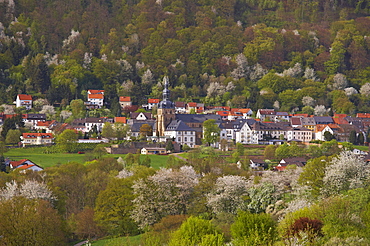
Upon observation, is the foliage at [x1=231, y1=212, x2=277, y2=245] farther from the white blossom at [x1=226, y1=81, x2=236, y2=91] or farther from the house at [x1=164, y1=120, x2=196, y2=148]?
the white blossom at [x1=226, y1=81, x2=236, y2=91]

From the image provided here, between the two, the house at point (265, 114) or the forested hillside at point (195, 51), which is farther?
the forested hillside at point (195, 51)

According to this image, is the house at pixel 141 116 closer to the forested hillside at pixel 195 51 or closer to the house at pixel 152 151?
the forested hillside at pixel 195 51

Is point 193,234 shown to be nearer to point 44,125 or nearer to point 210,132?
point 210,132

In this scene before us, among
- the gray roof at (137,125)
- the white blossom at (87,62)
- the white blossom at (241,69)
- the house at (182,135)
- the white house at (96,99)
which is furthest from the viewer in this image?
the white blossom at (241,69)

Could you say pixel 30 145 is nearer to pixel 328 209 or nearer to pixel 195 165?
pixel 195 165

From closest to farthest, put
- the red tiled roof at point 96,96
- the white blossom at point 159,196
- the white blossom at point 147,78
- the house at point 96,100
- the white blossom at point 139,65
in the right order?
the white blossom at point 159,196, the house at point 96,100, the red tiled roof at point 96,96, the white blossom at point 147,78, the white blossom at point 139,65

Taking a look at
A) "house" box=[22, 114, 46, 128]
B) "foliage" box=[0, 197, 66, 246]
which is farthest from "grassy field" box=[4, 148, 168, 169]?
"foliage" box=[0, 197, 66, 246]

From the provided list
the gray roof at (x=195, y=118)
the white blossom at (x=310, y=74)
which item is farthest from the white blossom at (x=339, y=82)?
the gray roof at (x=195, y=118)
